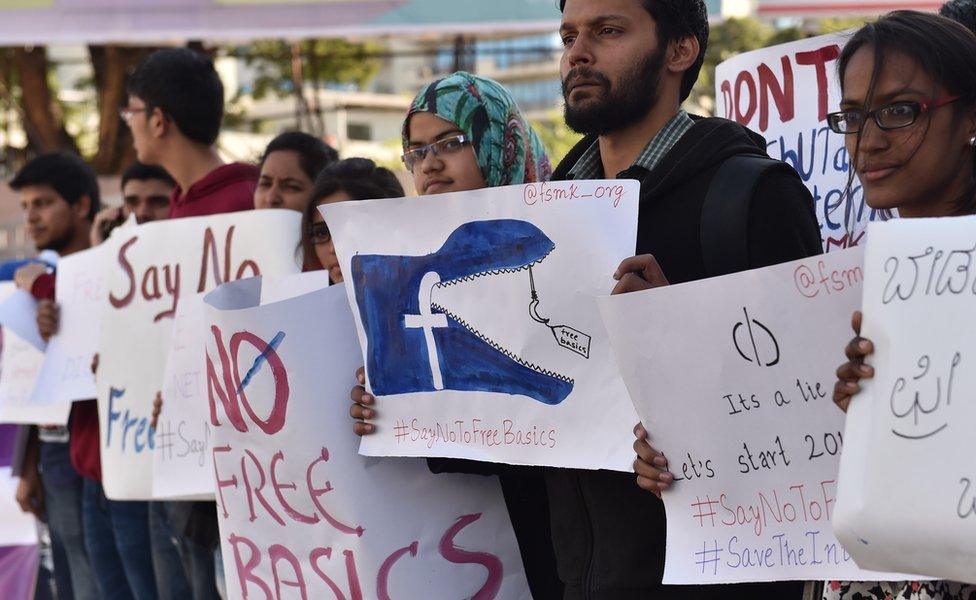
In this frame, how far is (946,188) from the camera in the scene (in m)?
2.24

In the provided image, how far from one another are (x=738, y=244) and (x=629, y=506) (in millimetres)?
566

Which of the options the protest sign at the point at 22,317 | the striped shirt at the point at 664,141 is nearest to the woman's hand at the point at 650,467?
the striped shirt at the point at 664,141

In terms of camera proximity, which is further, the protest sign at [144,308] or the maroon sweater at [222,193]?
the maroon sweater at [222,193]

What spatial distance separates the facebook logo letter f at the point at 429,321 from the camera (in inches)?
116

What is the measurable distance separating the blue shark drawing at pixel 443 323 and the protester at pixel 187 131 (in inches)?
66.7

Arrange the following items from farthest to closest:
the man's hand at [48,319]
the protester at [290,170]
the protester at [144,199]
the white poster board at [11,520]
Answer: the white poster board at [11,520], the protester at [144,199], the man's hand at [48,319], the protester at [290,170]

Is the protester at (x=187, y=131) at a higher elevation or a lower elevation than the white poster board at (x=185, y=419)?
higher

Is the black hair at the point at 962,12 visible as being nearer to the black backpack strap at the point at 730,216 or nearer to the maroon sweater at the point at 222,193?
the black backpack strap at the point at 730,216

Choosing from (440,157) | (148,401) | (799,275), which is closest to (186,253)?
(148,401)

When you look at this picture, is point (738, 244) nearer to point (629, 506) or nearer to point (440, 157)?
point (629, 506)

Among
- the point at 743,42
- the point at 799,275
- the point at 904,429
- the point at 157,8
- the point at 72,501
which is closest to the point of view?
the point at 904,429

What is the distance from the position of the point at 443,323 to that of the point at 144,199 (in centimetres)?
302

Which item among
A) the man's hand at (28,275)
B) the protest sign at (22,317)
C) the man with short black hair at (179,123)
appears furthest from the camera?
the man's hand at (28,275)

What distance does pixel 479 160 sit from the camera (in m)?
3.25
